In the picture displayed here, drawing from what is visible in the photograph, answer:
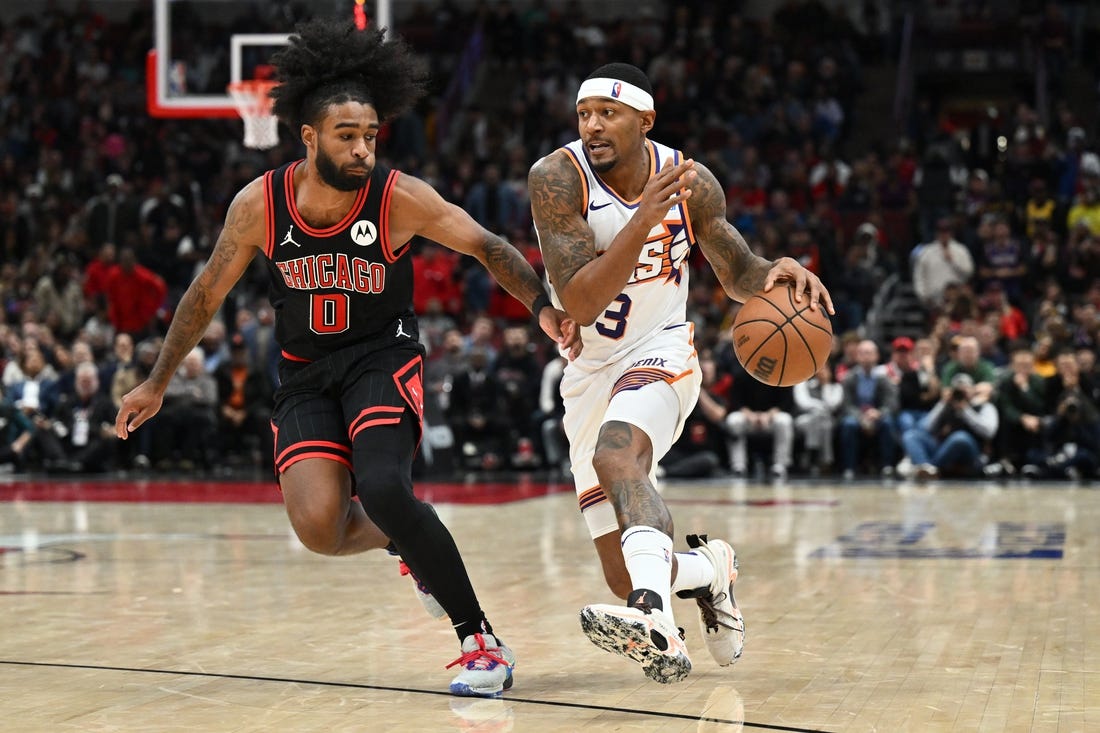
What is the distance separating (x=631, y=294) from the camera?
5.68m

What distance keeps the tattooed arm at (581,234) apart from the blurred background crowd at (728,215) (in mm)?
10452

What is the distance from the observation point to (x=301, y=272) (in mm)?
5695

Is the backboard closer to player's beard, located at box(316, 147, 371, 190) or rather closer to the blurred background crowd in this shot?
the blurred background crowd

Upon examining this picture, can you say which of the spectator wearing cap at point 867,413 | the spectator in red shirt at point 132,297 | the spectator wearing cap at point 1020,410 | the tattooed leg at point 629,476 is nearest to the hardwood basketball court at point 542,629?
the tattooed leg at point 629,476

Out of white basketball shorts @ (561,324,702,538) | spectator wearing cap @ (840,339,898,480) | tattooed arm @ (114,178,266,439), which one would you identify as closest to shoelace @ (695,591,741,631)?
white basketball shorts @ (561,324,702,538)

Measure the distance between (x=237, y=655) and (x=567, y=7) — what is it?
69.6 ft

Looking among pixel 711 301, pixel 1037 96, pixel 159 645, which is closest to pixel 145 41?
pixel 711 301

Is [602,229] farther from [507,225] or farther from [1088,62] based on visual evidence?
[1088,62]

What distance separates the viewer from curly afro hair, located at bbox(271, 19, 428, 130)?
5727 mm

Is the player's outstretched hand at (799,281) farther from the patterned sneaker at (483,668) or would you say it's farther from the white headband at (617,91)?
the patterned sneaker at (483,668)

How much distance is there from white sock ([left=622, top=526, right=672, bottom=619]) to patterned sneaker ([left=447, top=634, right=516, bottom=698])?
1.92 feet

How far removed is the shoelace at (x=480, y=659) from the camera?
5285mm

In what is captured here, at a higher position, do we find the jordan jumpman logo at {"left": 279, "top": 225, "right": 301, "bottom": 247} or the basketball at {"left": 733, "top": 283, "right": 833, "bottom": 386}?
the jordan jumpman logo at {"left": 279, "top": 225, "right": 301, "bottom": 247}

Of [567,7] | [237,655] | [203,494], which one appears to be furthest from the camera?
[567,7]
